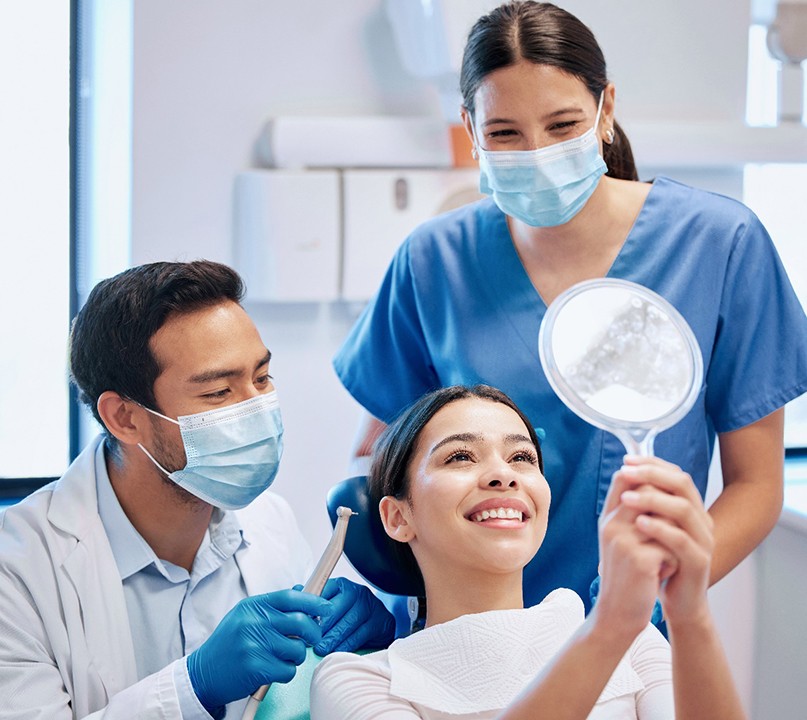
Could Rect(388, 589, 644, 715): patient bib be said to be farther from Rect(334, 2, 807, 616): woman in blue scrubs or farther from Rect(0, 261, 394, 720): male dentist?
Rect(334, 2, 807, 616): woman in blue scrubs

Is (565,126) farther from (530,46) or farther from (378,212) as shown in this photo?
(378,212)

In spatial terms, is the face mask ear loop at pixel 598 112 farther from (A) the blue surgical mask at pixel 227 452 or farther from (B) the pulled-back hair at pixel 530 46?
(A) the blue surgical mask at pixel 227 452

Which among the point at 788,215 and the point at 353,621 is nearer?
the point at 353,621

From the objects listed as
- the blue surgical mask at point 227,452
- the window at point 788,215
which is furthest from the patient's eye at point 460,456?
the window at point 788,215

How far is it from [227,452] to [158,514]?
0.16 m

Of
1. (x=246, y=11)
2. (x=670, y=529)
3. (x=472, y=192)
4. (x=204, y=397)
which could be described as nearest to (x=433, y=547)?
(x=204, y=397)

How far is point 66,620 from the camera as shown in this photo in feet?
4.78

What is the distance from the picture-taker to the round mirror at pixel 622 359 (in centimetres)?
101

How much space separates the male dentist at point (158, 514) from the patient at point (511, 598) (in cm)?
17

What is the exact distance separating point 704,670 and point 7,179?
228 centimetres

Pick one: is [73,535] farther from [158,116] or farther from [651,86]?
[651,86]

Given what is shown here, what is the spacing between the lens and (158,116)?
2404mm

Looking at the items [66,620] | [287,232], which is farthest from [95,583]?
[287,232]

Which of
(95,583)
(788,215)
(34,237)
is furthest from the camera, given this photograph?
(788,215)
